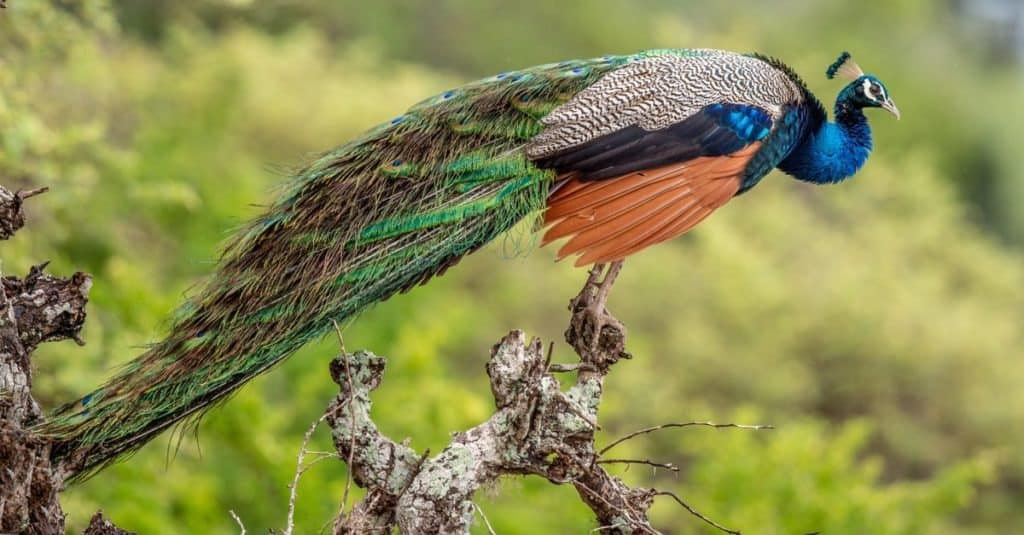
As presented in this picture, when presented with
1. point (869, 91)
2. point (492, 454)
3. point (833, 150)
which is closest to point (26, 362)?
point (492, 454)

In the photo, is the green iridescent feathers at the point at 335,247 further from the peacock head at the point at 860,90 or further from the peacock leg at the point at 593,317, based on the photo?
the peacock head at the point at 860,90

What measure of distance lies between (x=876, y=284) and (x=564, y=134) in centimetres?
823

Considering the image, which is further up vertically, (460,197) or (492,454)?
(460,197)

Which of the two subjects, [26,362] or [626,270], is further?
[626,270]

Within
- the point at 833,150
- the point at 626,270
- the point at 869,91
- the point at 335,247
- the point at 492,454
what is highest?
the point at 626,270

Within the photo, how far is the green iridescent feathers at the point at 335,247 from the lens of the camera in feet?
12.1

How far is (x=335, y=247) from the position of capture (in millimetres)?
3957

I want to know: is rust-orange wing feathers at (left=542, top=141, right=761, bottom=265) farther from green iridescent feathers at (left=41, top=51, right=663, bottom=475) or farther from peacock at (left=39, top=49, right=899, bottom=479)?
green iridescent feathers at (left=41, top=51, right=663, bottom=475)

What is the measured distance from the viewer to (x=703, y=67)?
4754mm

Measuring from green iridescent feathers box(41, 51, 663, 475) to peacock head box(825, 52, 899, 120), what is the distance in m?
1.54

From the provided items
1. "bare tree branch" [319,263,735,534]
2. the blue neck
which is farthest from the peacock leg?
the blue neck

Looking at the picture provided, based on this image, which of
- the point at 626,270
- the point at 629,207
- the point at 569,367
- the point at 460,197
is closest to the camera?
the point at 569,367

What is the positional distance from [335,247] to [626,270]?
873 centimetres

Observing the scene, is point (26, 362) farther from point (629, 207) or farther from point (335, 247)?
point (629, 207)
